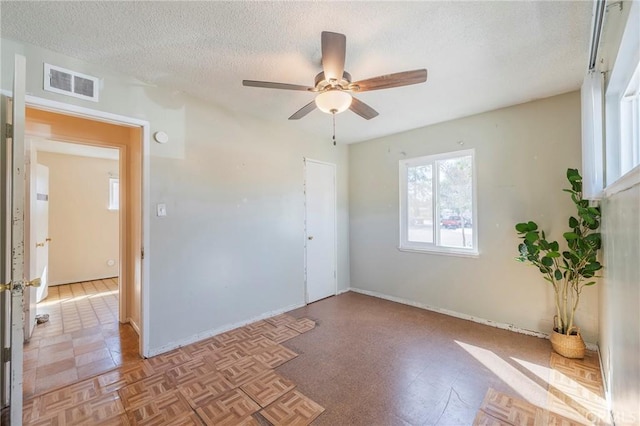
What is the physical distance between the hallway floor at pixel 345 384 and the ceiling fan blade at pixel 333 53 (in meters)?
2.23

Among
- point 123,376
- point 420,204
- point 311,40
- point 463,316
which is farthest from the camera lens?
point 420,204

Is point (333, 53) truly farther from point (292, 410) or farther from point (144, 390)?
point (144, 390)

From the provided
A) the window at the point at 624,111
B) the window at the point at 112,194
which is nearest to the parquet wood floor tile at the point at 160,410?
the window at the point at 624,111

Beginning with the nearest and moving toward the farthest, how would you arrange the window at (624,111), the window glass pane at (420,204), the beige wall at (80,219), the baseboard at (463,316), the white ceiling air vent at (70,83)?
the window at (624,111)
the white ceiling air vent at (70,83)
the baseboard at (463,316)
the window glass pane at (420,204)
the beige wall at (80,219)

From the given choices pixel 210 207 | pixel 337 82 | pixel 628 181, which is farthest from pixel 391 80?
pixel 210 207

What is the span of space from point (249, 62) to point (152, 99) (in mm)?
1089

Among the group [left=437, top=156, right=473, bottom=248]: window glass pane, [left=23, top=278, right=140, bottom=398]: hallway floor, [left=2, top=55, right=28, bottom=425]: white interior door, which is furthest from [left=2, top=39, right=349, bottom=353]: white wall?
[left=437, top=156, right=473, bottom=248]: window glass pane

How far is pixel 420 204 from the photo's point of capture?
3.84m

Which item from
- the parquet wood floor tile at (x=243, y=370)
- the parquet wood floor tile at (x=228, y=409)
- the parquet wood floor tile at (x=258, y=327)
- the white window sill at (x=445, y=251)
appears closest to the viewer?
the parquet wood floor tile at (x=228, y=409)

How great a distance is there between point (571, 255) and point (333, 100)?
2494mm

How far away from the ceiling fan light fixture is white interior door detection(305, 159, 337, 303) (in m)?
1.99

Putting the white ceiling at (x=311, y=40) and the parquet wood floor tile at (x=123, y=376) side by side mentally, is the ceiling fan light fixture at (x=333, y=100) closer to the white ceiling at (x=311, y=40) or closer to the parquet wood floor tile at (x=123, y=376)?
the white ceiling at (x=311, y=40)

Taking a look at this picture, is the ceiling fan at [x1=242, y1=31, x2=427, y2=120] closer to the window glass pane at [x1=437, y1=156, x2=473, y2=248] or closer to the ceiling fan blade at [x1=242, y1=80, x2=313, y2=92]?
the ceiling fan blade at [x1=242, y1=80, x2=313, y2=92]

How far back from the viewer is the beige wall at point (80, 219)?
197 inches
